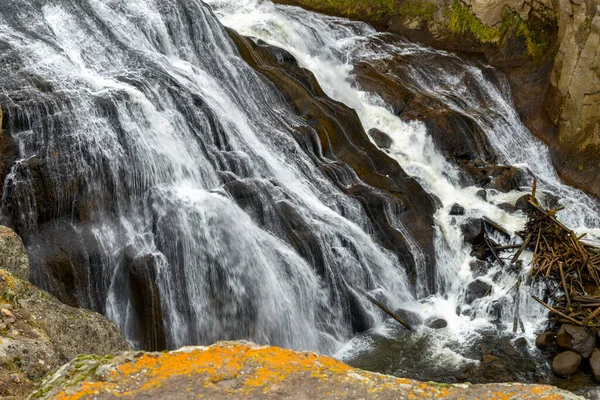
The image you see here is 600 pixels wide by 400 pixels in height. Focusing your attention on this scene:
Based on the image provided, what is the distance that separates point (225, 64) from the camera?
16875 millimetres

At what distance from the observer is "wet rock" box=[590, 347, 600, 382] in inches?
427

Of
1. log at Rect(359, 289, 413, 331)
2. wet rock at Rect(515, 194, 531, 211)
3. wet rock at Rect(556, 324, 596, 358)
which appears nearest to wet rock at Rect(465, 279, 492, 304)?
log at Rect(359, 289, 413, 331)

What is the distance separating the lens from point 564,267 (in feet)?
43.2

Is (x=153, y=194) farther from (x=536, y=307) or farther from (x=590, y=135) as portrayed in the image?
(x=590, y=135)

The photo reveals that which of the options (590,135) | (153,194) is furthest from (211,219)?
(590,135)

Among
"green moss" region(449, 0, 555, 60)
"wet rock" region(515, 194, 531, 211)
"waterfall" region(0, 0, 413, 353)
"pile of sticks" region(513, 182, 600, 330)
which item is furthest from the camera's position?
"green moss" region(449, 0, 555, 60)

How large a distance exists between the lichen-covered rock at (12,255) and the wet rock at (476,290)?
30.3ft

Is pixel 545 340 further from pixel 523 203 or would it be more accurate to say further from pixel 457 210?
pixel 523 203

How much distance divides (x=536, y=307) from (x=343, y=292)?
406cm

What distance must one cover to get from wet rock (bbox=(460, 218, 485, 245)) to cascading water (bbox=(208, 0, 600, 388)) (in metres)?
0.23

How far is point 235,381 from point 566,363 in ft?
26.6

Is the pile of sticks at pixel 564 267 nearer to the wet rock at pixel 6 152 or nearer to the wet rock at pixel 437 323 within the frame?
the wet rock at pixel 437 323

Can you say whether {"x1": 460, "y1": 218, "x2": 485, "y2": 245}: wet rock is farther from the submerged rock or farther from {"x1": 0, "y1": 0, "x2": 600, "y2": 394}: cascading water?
the submerged rock

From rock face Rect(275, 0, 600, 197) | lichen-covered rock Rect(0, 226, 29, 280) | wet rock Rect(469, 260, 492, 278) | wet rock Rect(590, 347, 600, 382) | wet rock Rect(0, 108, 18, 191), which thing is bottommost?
wet rock Rect(590, 347, 600, 382)
